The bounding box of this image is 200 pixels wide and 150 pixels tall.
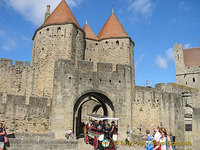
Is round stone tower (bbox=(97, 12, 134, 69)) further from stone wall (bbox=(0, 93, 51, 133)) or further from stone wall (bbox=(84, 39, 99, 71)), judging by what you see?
stone wall (bbox=(0, 93, 51, 133))

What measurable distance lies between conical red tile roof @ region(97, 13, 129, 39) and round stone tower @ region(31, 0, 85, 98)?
4.51m

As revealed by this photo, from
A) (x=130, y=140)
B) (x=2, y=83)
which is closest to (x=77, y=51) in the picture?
(x=2, y=83)

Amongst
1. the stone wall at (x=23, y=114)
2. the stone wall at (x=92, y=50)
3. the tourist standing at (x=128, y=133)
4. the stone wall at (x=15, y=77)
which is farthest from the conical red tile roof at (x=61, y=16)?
the tourist standing at (x=128, y=133)

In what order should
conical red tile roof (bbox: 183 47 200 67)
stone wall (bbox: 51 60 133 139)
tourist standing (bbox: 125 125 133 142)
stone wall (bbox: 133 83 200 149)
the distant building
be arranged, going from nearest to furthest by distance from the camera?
stone wall (bbox: 51 60 133 139) → tourist standing (bbox: 125 125 133 142) → the distant building → stone wall (bbox: 133 83 200 149) → conical red tile roof (bbox: 183 47 200 67)

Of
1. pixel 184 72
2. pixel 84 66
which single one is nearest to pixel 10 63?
pixel 84 66

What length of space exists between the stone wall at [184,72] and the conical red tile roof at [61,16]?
28.4 metres

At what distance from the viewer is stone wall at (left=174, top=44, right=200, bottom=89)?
4150cm

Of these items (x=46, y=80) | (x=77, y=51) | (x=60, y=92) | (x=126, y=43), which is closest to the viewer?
(x=60, y=92)

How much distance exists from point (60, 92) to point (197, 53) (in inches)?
1524

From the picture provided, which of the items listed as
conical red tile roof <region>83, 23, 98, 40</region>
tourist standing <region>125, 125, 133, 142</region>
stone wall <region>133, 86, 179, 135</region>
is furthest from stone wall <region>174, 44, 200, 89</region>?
tourist standing <region>125, 125, 133, 142</region>

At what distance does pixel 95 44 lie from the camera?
2662cm

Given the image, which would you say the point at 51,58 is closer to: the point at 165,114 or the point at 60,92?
the point at 60,92

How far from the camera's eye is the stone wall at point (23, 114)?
14234 millimetres

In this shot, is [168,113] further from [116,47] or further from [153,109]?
[116,47]
